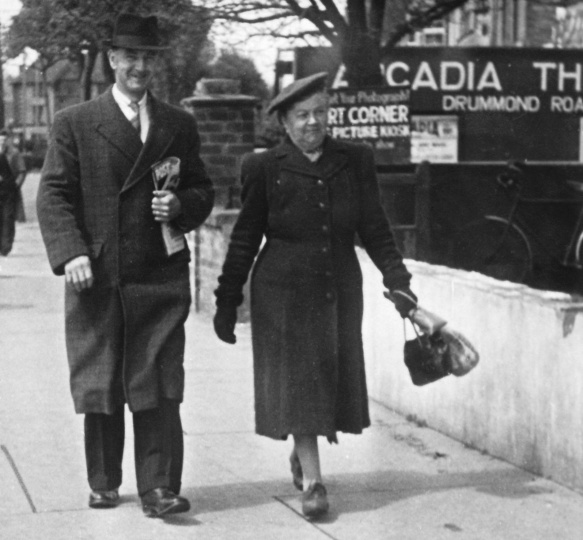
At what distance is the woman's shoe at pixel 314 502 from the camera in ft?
18.7

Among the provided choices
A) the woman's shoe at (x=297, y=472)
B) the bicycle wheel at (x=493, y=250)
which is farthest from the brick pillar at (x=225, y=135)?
the woman's shoe at (x=297, y=472)

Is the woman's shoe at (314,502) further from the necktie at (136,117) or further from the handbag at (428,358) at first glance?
the necktie at (136,117)

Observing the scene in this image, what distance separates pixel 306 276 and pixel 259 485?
0.99 metres

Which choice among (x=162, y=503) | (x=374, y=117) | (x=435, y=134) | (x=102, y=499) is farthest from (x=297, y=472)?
(x=435, y=134)

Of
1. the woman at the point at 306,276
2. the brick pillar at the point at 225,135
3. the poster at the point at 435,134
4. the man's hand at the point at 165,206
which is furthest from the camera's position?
the poster at the point at 435,134

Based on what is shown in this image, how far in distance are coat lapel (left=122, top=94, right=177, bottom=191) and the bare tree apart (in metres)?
4.73

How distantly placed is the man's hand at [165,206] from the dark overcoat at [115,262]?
0.21 feet

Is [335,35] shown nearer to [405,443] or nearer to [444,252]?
[444,252]

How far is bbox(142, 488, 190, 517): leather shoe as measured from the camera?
5676 millimetres

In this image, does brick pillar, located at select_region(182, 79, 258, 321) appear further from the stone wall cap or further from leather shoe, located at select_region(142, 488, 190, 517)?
leather shoe, located at select_region(142, 488, 190, 517)

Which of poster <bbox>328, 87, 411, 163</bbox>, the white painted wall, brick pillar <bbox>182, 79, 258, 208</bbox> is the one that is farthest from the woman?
brick pillar <bbox>182, 79, 258, 208</bbox>

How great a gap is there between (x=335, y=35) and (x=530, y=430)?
4963mm

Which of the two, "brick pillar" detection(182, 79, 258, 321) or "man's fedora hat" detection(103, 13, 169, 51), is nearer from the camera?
"man's fedora hat" detection(103, 13, 169, 51)

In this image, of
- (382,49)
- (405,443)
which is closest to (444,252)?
(382,49)
